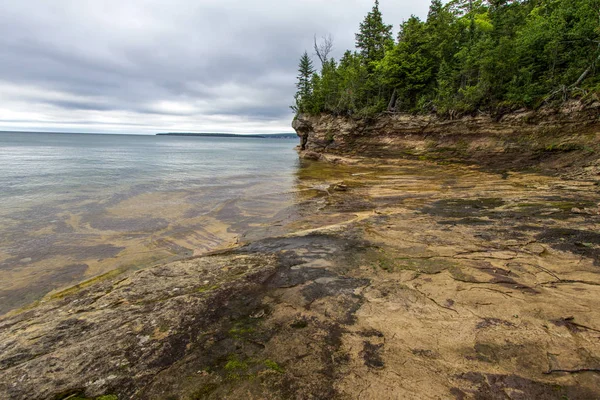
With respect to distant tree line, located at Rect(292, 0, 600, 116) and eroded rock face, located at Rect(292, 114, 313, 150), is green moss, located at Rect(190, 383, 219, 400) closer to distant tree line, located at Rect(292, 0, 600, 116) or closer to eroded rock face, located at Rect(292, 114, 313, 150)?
distant tree line, located at Rect(292, 0, 600, 116)

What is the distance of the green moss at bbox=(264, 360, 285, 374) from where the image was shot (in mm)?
3162

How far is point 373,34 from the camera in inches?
1686

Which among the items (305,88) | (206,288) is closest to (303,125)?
(305,88)

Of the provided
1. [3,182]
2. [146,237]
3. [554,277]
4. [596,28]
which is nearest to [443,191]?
[554,277]

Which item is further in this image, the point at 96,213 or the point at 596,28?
the point at 596,28

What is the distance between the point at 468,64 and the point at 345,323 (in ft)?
100

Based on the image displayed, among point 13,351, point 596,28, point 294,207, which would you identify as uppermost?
point 596,28

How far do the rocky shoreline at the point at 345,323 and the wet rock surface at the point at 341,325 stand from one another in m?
0.02

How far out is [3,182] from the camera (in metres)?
22.7

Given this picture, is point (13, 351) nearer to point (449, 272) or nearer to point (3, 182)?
point (449, 272)

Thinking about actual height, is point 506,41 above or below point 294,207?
above

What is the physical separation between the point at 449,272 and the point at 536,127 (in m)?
23.4

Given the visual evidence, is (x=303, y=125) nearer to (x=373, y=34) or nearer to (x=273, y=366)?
(x=373, y=34)

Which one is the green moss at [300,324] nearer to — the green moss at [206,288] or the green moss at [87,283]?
the green moss at [206,288]
